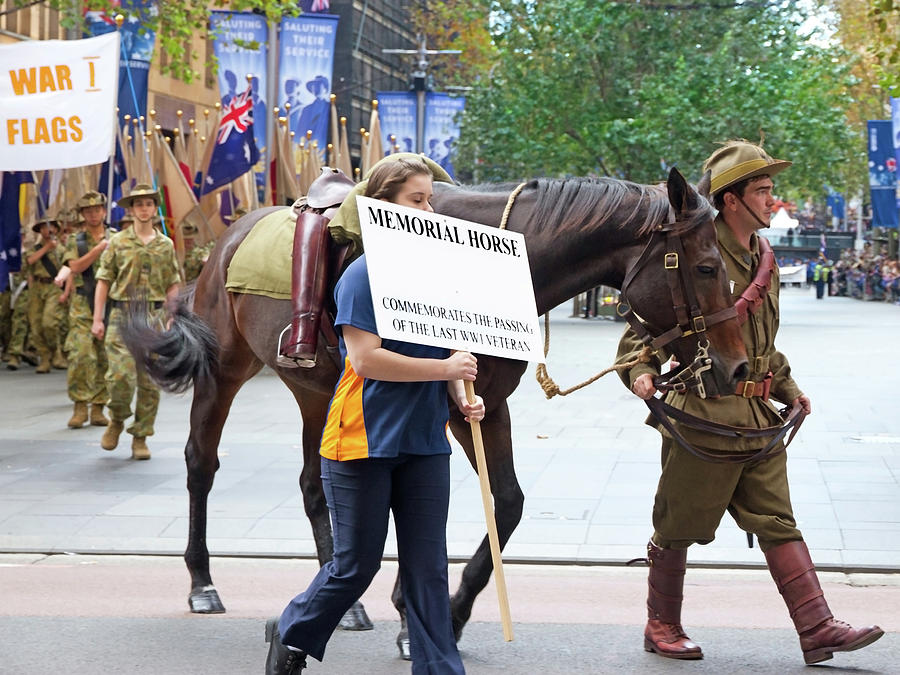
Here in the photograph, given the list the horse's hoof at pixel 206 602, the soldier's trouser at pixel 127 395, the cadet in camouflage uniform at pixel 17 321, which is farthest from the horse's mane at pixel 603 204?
the cadet in camouflage uniform at pixel 17 321

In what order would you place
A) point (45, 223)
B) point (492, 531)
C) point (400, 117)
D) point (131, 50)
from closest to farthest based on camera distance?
point (492, 531)
point (45, 223)
point (131, 50)
point (400, 117)

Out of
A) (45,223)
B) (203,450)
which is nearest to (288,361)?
(203,450)

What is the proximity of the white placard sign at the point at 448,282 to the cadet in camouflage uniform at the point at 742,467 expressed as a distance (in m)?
0.91

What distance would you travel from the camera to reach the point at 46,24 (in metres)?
33.5

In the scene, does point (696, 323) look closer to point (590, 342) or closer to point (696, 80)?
point (590, 342)

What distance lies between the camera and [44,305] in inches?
679

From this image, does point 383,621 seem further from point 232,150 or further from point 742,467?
point 232,150

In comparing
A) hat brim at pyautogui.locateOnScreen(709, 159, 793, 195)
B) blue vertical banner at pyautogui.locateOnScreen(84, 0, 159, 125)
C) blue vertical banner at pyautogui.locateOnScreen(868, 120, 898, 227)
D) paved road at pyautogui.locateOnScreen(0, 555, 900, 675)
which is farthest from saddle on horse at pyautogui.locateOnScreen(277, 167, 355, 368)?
blue vertical banner at pyautogui.locateOnScreen(868, 120, 898, 227)

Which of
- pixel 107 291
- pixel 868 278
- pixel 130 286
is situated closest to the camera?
pixel 130 286

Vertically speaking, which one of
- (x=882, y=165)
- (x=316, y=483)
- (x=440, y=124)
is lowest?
(x=316, y=483)

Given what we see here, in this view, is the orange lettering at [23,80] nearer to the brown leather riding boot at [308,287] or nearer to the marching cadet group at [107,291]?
the marching cadet group at [107,291]

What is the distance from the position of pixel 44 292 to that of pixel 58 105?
555cm

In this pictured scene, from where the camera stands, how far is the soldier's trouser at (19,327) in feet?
59.4

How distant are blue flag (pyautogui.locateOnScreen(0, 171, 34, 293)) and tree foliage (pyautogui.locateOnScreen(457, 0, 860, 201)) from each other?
1773 cm
